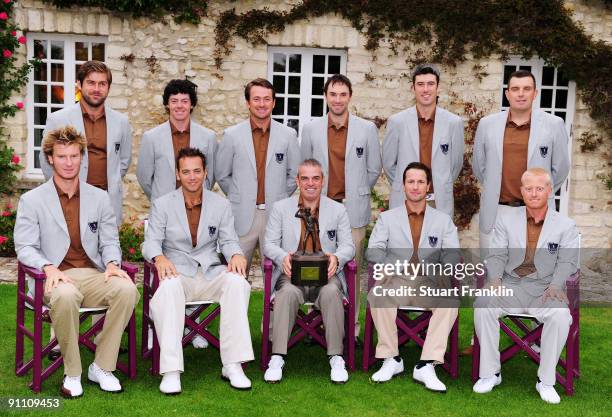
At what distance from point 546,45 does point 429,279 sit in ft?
16.6

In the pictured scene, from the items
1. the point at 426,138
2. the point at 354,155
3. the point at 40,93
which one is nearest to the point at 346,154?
the point at 354,155

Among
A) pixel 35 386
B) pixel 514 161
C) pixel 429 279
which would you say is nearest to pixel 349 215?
pixel 429 279

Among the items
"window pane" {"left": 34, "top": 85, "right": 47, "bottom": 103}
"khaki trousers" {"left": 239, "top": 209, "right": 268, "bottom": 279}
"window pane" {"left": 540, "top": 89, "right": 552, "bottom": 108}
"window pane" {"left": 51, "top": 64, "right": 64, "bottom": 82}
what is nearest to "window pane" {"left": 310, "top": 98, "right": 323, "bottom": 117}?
"window pane" {"left": 540, "top": 89, "right": 552, "bottom": 108}

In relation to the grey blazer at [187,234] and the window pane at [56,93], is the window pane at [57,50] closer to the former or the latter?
the window pane at [56,93]

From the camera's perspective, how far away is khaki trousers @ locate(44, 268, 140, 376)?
447 centimetres

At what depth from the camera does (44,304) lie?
4711 millimetres

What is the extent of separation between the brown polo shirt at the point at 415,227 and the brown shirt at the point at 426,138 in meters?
0.43

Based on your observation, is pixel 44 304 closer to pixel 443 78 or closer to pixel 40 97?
pixel 40 97

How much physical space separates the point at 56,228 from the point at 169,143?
120 cm

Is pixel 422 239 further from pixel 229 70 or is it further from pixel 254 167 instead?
pixel 229 70

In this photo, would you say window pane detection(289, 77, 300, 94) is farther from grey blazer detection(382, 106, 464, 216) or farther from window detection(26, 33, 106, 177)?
grey blazer detection(382, 106, 464, 216)

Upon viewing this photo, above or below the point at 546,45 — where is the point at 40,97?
below

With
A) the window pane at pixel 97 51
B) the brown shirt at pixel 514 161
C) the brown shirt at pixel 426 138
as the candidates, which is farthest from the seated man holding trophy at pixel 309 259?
the window pane at pixel 97 51

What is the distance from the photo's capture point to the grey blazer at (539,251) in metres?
4.93
